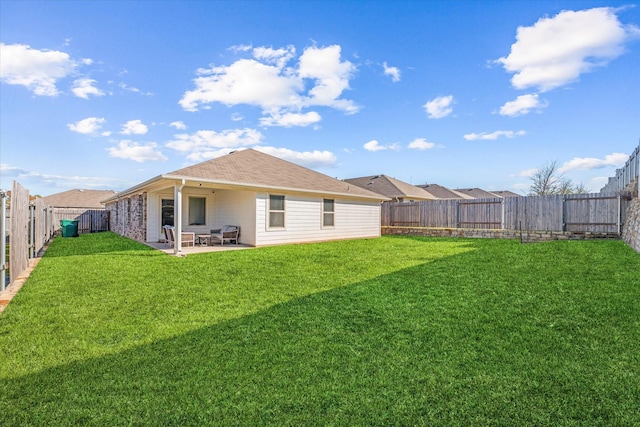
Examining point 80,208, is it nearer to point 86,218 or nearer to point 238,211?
point 86,218

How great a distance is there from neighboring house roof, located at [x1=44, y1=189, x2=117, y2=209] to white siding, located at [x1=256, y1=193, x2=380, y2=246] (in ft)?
84.5

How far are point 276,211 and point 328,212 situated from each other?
3.03 meters

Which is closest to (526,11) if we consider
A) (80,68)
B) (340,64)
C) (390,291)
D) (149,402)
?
(340,64)

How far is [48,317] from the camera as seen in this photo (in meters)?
4.55

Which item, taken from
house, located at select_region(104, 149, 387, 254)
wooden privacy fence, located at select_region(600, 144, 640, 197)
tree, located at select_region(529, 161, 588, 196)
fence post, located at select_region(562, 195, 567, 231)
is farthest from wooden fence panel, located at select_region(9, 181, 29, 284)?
tree, located at select_region(529, 161, 588, 196)

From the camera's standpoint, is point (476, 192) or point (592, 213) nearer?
point (592, 213)

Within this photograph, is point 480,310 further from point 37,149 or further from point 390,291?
point 37,149

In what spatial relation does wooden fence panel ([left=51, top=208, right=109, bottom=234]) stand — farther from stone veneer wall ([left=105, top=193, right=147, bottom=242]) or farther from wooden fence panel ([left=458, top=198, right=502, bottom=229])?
wooden fence panel ([left=458, top=198, right=502, bottom=229])

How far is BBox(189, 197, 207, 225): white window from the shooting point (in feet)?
48.1

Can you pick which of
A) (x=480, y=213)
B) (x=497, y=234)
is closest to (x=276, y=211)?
(x=497, y=234)

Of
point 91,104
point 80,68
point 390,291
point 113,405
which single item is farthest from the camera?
point 91,104

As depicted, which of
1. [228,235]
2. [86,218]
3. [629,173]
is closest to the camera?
[629,173]

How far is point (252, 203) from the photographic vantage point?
41.6 ft

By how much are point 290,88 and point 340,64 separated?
2908mm
